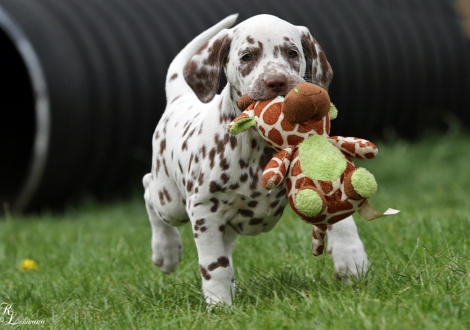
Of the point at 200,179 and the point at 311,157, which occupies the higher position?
the point at 311,157

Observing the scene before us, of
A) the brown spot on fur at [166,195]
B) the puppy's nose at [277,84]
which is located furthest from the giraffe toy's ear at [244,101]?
the brown spot on fur at [166,195]

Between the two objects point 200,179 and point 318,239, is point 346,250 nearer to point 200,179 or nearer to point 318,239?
point 318,239

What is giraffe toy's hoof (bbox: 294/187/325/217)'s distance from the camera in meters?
3.05

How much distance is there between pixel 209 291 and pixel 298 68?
1005 millimetres

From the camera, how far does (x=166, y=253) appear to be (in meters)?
4.38

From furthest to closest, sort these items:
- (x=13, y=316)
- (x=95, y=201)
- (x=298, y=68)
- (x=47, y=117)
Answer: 1. (x=95, y=201)
2. (x=47, y=117)
3. (x=13, y=316)
4. (x=298, y=68)

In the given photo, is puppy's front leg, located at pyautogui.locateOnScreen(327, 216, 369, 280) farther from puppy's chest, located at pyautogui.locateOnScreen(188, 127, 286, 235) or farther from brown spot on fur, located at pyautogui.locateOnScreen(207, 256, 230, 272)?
brown spot on fur, located at pyautogui.locateOnScreen(207, 256, 230, 272)

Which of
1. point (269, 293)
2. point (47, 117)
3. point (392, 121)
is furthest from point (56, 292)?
point (392, 121)

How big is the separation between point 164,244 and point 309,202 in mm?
1525

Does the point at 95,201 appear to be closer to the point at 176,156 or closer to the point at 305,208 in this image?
the point at 176,156

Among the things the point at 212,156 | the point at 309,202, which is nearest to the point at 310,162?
the point at 309,202

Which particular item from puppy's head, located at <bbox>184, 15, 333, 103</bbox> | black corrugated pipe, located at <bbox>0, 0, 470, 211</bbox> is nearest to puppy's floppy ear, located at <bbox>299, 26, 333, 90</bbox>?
puppy's head, located at <bbox>184, 15, 333, 103</bbox>

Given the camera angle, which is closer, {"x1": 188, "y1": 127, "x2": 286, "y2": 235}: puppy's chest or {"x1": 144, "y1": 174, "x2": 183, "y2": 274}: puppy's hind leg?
{"x1": 188, "y1": 127, "x2": 286, "y2": 235}: puppy's chest

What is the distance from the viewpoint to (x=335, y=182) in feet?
10.2
